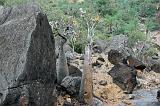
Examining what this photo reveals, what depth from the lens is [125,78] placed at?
1831 cm

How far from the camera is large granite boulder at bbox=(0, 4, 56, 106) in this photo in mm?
11012

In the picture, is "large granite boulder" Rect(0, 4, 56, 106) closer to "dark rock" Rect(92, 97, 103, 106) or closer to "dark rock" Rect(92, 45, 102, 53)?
"dark rock" Rect(92, 97, 103, 106)

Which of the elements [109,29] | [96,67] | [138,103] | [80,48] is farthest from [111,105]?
[109,29]

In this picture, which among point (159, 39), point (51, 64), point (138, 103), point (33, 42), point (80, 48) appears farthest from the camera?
point (159, 39)

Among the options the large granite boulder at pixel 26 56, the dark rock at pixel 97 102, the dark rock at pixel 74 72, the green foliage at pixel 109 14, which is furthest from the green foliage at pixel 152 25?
the large granite boulder at pixel 26 56

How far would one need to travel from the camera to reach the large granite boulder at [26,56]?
11.0m

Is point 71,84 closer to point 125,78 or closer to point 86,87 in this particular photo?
point 86,87

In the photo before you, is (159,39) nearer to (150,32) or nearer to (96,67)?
(150,32)

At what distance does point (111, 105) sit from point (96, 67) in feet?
13.6

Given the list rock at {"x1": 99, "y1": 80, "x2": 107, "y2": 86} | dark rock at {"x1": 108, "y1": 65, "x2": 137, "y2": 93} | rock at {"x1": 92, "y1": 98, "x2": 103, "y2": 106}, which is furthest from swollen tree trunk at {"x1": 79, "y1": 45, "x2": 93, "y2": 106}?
dark rock at {"x1": 108, "y1": 65, "x2": 137, "y2": 93}

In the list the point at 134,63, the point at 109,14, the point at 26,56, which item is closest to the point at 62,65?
the point at 26,56

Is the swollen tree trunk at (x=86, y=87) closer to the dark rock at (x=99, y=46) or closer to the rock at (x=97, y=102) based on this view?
the rock at (x=97, y=102)

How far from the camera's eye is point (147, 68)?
22.3 meters

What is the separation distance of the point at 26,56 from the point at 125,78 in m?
7.83
